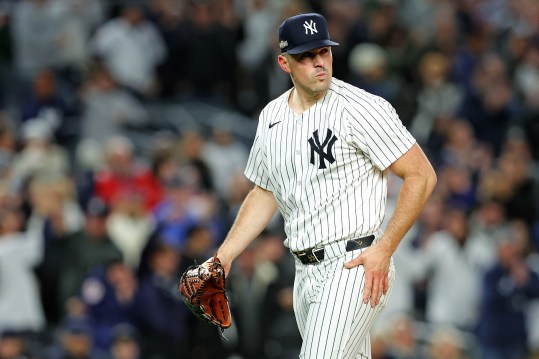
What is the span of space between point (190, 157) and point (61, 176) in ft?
4.77

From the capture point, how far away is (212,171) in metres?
13.9

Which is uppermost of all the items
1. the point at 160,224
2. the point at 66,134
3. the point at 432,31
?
the point at 432,31

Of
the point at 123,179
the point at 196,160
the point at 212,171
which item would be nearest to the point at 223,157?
the point at 212,171

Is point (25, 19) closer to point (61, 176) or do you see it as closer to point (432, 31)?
point (61, 176)

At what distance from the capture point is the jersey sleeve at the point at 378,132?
5961 mm


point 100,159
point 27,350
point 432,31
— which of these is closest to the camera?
point 27,350

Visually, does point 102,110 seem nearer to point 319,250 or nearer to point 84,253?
point 84,253

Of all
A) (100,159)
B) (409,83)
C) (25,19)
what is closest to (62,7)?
(25,19)

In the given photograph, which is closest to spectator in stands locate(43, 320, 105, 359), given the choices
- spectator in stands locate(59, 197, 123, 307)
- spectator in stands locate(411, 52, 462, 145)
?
spectator in stands locate(59, 197, 123, 307)

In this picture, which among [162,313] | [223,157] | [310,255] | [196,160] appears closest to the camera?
[310,255]

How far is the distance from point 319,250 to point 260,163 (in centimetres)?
64

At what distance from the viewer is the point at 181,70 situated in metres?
15.9

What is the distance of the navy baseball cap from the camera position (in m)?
6.02

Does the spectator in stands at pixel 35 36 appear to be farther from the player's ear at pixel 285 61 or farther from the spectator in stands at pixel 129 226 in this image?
the player's ear at pixel 285 61
